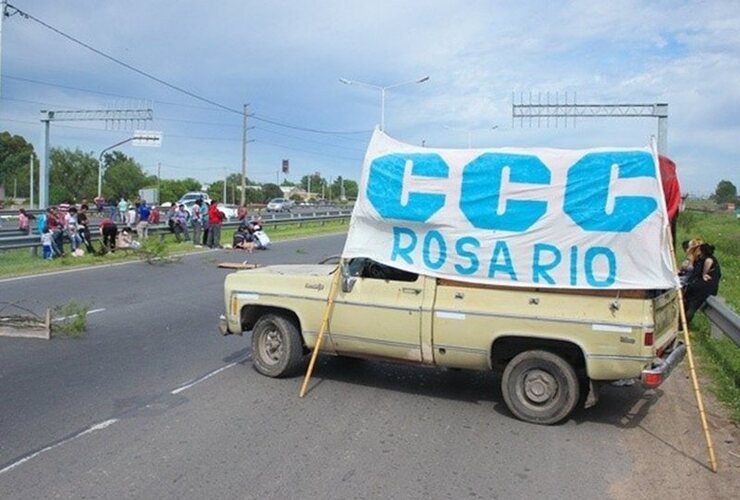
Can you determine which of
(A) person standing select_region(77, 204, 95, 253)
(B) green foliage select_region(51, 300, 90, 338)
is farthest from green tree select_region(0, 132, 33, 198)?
(B) green foliage select_region(51, 300, 90, 338)

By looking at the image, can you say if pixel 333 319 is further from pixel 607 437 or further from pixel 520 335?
pixel 607 437

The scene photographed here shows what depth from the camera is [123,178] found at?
105688 mm

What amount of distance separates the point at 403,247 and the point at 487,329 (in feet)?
3.90

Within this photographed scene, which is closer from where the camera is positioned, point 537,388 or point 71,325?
point 537,388

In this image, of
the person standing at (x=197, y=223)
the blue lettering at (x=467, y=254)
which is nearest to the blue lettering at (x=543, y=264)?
the blue lettering at (x=467, y=254)

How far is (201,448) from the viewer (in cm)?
572

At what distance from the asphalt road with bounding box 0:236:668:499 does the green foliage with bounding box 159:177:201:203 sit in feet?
331

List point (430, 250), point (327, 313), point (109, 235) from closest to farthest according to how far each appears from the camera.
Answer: point (430, 250), point (327, 313), point (109, 235)

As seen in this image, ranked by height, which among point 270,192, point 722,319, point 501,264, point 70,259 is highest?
point 270,192

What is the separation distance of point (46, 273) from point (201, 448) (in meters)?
13.6

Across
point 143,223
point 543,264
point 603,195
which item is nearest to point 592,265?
point 543,264

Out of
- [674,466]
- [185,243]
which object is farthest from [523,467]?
[185,243]

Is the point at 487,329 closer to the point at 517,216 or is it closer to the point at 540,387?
the point at 540,387

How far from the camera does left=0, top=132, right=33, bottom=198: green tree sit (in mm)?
97812
